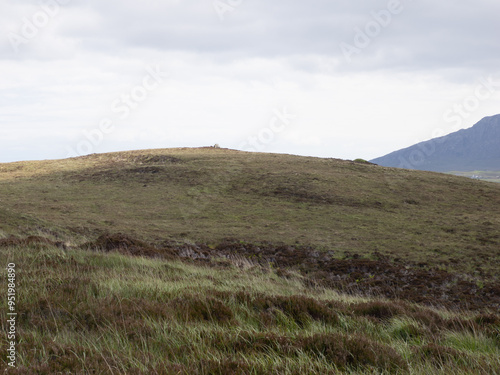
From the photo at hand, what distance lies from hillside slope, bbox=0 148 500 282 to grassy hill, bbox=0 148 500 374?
0.77ft

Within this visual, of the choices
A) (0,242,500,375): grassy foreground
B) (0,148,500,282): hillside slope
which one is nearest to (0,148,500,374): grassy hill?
(0,242,500,375): grassy foreground

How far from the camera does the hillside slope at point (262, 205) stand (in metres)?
22.7

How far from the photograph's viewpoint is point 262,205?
119 ft

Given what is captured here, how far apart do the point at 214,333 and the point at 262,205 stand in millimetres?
31451

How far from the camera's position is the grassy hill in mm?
4387

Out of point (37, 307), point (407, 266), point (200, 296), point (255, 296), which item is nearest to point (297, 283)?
point (255, 296)

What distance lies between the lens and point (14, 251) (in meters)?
10.4

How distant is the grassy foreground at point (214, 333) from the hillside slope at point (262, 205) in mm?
11148

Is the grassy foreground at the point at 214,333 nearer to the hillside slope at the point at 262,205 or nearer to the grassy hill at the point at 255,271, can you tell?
the grassy hill at the point at 255,271

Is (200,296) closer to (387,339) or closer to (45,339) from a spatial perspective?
(45,339)

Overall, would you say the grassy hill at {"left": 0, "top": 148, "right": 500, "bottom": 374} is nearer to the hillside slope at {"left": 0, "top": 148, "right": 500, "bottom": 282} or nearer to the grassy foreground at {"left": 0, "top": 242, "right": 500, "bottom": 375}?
the grassy foreground at {"left": 0, "top": 242, "right": 500, "bottom": 375}

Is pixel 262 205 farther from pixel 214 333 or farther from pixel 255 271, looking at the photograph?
pixel 214 333

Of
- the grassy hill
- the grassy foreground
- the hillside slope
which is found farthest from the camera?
the hillside slope

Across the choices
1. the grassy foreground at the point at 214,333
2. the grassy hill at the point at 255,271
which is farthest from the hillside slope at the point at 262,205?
the grassy foreground at the point at 214,333
